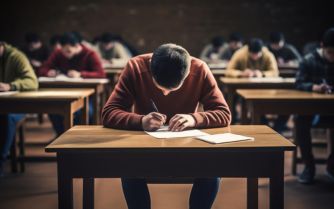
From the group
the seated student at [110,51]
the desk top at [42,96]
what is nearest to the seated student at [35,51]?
the seated student at [110,51]

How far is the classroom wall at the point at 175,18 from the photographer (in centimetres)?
1023

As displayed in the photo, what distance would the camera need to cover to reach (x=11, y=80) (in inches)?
162

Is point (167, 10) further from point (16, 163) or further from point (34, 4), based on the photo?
point (16, 163)

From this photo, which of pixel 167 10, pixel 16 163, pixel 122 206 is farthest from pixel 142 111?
pixel 167 10

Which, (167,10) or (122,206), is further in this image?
(167,10)

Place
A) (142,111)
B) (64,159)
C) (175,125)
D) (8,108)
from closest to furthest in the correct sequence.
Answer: (64,159) → (175,125) → (142,111) → (8,108)

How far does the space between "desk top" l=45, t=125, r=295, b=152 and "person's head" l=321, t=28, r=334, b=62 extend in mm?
1692

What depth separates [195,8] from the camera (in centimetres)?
1024

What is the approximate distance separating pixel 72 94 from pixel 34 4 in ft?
23.6

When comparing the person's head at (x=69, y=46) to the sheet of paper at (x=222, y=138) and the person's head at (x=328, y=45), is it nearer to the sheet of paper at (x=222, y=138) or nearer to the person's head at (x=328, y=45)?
the person's head at (x=328, y=45)

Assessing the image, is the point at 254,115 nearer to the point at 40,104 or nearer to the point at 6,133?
the point at 40,104

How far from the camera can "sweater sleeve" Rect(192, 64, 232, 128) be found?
234cm

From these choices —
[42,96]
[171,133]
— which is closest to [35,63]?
[42,96]

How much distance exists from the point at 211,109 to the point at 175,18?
7.99 meters
